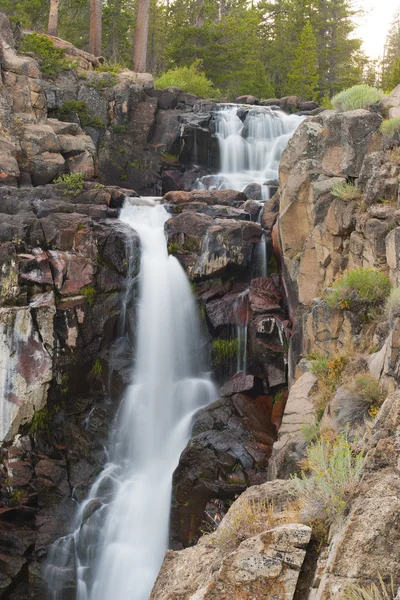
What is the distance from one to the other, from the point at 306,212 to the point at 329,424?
5.42 metres

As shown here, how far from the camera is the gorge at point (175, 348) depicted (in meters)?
9.34

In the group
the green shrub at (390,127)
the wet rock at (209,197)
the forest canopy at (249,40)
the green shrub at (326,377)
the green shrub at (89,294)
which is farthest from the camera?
the forest canopy at (249,40)

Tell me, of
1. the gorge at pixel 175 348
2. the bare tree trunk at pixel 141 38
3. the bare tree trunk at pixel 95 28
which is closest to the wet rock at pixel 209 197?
the gorge at pixel 175 348

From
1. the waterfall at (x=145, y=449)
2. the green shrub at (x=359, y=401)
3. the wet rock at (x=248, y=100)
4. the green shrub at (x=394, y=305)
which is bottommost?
the waterfall at (x=145, y=449)

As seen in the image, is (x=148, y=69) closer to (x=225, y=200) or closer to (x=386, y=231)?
(x=225, y=200)

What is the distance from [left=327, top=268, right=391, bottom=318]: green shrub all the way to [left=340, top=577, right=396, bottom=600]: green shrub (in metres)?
5.83

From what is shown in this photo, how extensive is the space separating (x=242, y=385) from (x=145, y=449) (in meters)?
2.42

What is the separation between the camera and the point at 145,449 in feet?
40.3

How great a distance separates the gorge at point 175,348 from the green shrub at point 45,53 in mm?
6741

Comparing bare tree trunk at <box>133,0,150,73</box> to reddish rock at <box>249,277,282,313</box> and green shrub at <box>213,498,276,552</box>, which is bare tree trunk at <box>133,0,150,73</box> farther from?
green shrub at <box>213,498,276,552</box>

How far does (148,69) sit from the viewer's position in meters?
36.3

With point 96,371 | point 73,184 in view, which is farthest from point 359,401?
point 73,184

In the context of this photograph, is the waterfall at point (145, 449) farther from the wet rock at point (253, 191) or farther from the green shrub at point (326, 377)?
the green shrub at point (326, 377)

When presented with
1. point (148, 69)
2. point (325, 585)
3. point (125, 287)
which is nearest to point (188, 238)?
point (125, 287)
